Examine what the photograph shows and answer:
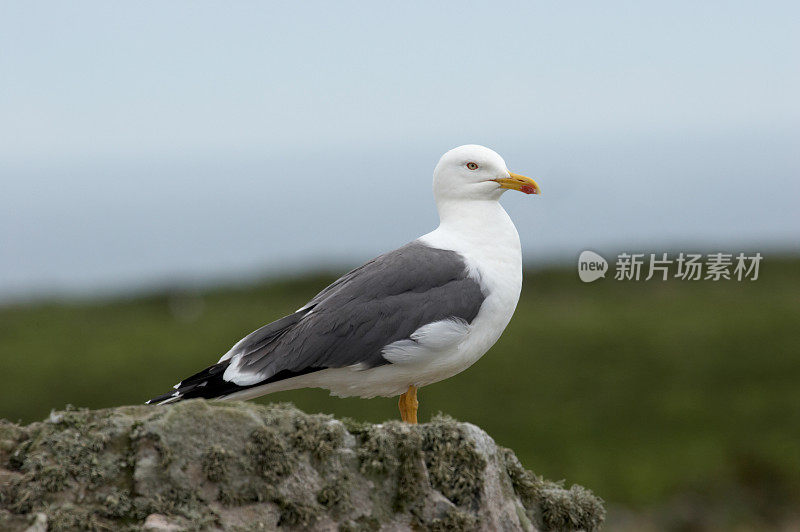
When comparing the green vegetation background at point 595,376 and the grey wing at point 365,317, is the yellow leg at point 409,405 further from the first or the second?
the green vegetation background at point 595,376

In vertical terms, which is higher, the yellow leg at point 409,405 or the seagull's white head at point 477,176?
the seagull's white head at point 477,176

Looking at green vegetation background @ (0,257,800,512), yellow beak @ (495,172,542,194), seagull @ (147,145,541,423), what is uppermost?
yellow beak @ (495,172,542,194)

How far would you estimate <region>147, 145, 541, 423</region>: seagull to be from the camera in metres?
7.66

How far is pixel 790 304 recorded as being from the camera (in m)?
23.5

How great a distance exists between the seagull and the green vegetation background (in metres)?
9.31

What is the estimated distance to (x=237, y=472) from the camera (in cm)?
578

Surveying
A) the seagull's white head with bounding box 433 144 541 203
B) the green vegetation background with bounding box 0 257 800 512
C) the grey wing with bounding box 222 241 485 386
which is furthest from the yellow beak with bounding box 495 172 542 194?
the green vegetation background with bounding box 0 257 800 512

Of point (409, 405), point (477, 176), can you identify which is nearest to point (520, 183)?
point (477, 176)

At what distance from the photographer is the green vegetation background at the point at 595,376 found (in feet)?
57.4

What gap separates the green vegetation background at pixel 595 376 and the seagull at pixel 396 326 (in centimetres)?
931

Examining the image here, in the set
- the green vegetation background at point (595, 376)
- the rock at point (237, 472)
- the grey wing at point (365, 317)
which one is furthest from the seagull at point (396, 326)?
the green vegetation background at point (595, 376)

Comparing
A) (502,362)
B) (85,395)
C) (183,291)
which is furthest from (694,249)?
(85,395)

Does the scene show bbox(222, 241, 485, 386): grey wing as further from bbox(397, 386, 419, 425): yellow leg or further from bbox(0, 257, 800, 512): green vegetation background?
bbox(0, 257, 800, 512): green vegetation background

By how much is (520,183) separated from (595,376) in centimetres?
1252
